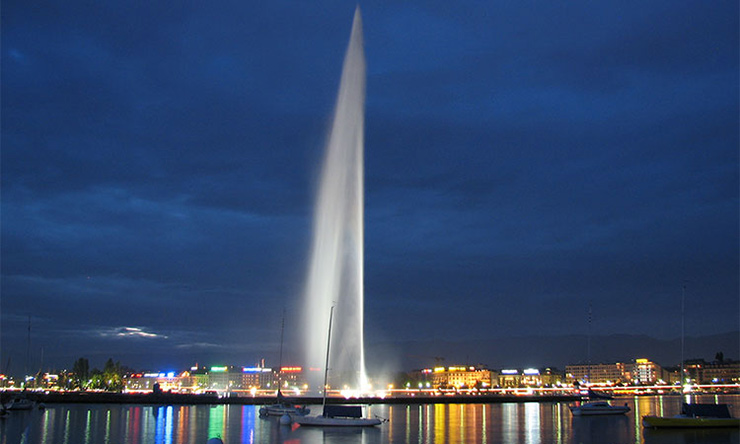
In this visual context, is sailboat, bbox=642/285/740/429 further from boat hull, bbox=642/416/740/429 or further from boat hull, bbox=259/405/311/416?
boat hull, bbox=259/405/311/416

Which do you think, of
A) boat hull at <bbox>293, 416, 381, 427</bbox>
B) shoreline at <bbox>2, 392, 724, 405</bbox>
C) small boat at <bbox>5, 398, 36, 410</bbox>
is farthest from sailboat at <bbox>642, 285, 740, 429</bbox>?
small boat at <bbox>5, 398, 36, 410</bbox>

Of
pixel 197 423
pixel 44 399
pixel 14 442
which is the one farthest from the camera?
pixel 44 399

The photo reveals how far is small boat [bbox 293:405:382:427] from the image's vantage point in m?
45.9

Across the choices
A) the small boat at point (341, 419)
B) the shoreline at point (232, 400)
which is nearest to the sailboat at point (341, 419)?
the small boat at point (341, 419)

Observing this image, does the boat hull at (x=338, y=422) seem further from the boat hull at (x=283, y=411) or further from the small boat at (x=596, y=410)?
the small boat at (x=596, y=410)

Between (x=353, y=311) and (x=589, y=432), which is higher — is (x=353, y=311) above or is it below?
above

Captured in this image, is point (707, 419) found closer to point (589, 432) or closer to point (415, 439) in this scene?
point (589, 432)

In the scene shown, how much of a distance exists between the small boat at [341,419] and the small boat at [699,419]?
18.2 metres

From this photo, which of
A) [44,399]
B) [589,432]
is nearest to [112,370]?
[44,399]

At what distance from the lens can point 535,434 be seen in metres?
41.9

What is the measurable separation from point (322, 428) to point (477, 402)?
6628 centimetres

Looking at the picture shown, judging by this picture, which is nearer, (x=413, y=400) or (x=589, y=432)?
(x=589, y=432)

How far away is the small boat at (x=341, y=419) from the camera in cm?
4588

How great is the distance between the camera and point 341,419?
46.4 m
